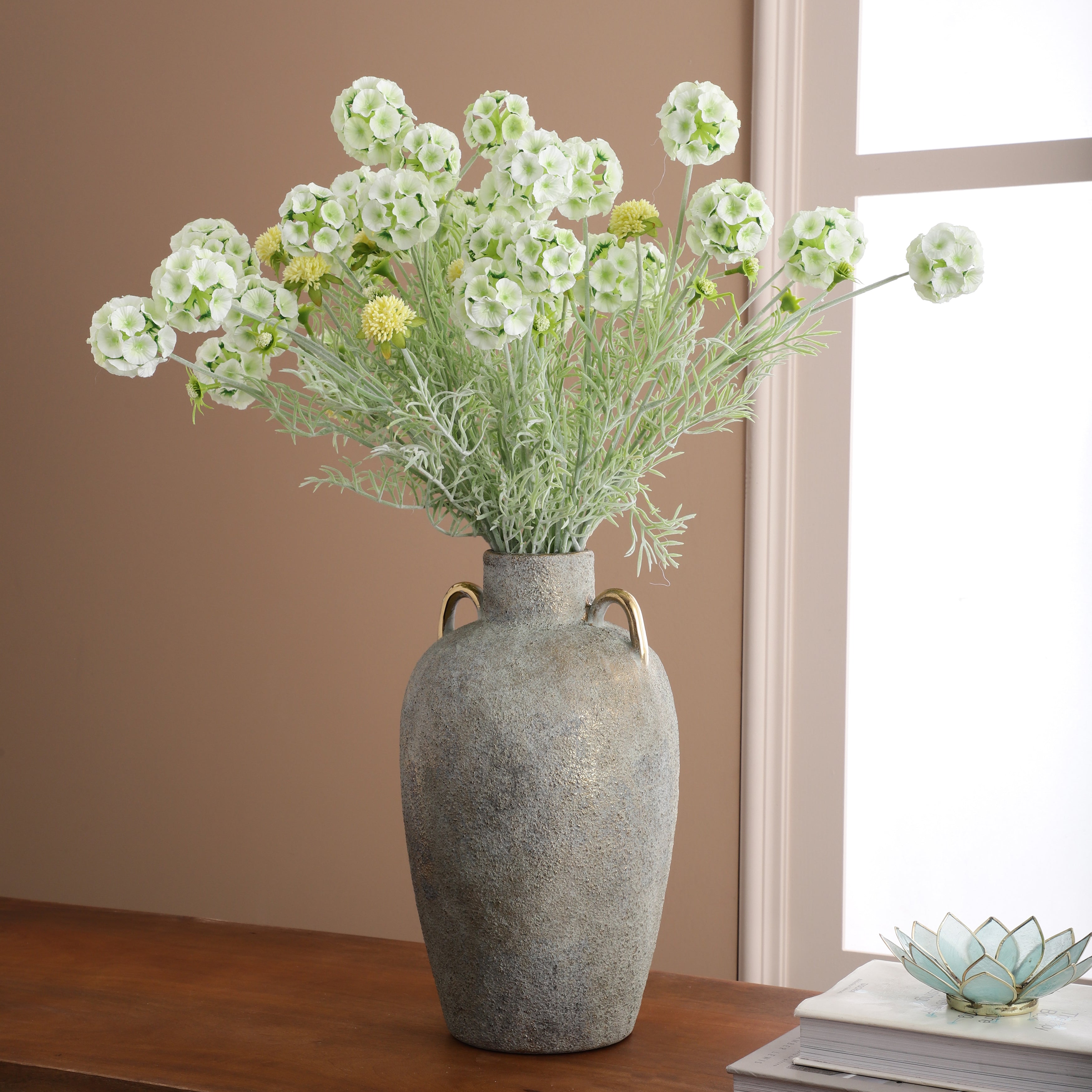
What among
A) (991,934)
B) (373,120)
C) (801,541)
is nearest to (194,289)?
(373,120)

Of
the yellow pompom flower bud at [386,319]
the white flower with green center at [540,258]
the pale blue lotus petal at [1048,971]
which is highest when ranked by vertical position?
the white flower with green center at [540,258]

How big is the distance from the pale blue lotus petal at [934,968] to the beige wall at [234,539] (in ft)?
3.14

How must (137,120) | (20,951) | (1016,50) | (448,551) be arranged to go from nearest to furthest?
(20,951), (1016,50), (448,551), (137,120)

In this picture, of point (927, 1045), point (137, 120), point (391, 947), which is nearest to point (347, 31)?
point (137, 120)

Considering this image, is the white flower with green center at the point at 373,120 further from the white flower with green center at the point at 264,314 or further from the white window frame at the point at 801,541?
the white window frame at the point at 801,541

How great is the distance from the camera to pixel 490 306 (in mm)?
735

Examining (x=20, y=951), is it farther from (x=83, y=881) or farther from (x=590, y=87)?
(x=590, y=87)

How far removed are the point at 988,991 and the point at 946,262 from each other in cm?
47

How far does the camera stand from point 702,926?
1.69 m

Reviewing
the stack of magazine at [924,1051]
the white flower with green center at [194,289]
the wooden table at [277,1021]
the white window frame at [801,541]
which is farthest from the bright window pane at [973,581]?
the white flower with green center at [194,289]

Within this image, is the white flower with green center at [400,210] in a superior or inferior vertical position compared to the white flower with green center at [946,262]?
superior

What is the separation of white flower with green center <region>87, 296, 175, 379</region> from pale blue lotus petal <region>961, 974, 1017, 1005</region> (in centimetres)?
63

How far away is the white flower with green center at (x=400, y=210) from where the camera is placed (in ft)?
2.49

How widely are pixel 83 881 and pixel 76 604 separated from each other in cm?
48
